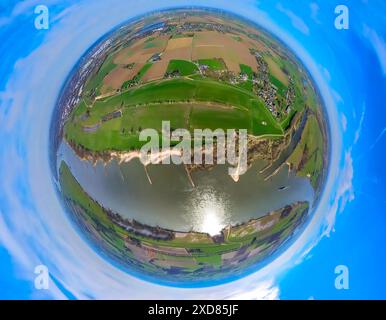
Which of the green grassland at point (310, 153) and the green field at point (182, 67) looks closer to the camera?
the green field at point (182, 67)

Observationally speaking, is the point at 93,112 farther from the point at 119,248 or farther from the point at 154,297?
the point at 154,297

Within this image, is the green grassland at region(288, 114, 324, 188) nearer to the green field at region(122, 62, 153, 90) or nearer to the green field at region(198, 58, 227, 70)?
the green field at region(198, 58, 227, 70)

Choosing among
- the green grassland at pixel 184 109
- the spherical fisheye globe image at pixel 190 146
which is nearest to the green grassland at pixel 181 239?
the spherical fisheye globe image at pixel 190 146

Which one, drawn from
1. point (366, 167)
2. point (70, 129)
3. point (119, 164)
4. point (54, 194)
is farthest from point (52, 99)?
point (366, 167)

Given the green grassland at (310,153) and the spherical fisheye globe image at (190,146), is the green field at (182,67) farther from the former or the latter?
the green grassland at (310,153)

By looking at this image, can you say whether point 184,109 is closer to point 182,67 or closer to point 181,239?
point 182,67

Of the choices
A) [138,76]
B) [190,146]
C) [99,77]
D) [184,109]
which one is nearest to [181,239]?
[190,146]

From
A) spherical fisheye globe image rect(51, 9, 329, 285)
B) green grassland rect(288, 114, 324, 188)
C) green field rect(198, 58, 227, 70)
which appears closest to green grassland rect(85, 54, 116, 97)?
spherical fisheye globe image rect(51, 9, 329, 285)

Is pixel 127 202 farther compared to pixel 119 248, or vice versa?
pixel 119 248
